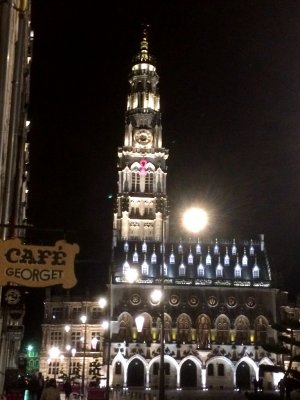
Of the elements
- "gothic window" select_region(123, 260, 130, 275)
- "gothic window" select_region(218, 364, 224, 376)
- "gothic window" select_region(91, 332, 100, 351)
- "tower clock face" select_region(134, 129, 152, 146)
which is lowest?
"gothic window" select_region(218, 364, 224, 376)

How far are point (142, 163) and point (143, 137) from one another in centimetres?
621

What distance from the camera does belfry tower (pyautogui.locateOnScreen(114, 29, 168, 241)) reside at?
3784 inches

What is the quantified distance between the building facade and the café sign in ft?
181

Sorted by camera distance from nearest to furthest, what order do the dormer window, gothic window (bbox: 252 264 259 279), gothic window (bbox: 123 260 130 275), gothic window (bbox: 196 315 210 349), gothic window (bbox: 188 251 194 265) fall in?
gothic window (bbox: 123 260 130 275), gothic window (bbox: 196 315 210 349), gothic window (bbox: 252 264 259 279), gothic window (bbox: 188 251 194 265), the dormer window

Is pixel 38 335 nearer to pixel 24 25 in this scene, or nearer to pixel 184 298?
pixel 184 298

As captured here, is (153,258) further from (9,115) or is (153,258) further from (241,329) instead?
(9,115)

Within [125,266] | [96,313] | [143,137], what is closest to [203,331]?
[125,266]

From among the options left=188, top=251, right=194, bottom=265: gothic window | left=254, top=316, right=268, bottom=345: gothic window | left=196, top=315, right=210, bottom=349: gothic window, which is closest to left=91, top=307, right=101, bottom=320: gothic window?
left=188, top=251, right=194, bottom=265: gothic window

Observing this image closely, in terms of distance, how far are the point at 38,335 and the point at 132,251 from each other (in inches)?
1166

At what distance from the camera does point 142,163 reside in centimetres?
10100

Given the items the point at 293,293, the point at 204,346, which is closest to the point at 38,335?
the point at 204,346

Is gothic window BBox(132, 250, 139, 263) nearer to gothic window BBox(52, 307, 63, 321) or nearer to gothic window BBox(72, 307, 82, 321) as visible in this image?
gothic window BBox(72, 307, 82, 321)

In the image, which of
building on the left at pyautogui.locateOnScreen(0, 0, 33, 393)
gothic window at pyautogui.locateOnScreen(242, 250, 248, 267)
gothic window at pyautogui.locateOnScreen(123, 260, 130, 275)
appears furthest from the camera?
gothic window at pyautogui.locateOnScreen(242, 250, 248, 267)

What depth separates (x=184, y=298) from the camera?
3275 inches
